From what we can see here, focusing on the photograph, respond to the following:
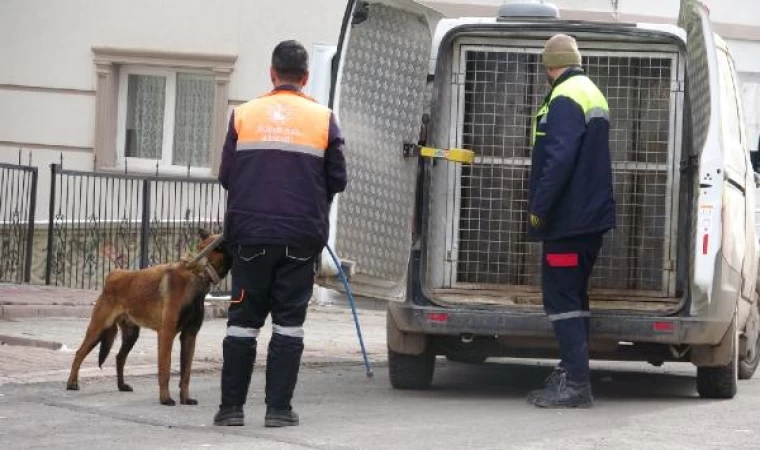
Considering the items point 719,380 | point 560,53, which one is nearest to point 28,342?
point 560,53

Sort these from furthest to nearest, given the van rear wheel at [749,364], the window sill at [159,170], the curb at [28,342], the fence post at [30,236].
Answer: the window sill at [159,170] → the fence post at [30,236] → the curb at [28,342] → the van rear wheel at [749,364]

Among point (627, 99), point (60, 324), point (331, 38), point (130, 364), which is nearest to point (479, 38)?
point (627, 99)

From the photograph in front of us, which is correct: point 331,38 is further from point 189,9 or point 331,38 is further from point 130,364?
point 130,364

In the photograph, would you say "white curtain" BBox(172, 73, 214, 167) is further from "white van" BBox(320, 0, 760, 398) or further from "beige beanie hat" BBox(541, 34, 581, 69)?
"beige beanie hat" BBox(541, 34, 581, 69)

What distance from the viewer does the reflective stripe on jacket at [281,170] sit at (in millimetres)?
8195

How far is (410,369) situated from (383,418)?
154 cm

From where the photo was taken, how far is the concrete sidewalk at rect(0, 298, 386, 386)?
34.8 feet

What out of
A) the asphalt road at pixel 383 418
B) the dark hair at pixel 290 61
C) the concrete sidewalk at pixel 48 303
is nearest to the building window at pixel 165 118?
the concrete sidewalk at pixel 48 303

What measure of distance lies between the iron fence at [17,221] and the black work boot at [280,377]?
998cm

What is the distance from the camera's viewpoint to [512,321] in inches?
384

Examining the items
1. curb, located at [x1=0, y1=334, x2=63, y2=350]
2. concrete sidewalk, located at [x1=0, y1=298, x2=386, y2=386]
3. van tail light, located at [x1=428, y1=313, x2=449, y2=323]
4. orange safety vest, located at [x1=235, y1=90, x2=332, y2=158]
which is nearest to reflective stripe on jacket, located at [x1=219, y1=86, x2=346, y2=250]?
orange safety vest, located at [x1=235, y1=90, x2=332, y2=158]

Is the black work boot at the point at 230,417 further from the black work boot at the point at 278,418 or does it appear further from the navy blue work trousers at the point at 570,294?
the navy blue work trousers at the point at 570,294

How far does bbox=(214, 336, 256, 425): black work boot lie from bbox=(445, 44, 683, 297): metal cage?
237 centimetres

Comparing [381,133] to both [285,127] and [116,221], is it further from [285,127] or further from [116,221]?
[116,221]
